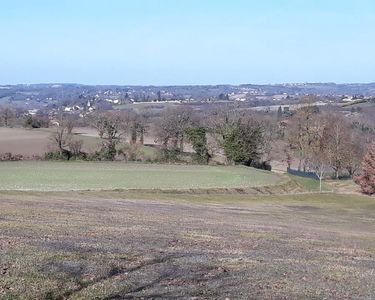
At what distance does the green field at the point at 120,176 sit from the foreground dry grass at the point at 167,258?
26924 millimetres

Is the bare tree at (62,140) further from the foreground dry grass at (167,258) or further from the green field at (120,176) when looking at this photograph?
the foreground dry grass at (167,258)

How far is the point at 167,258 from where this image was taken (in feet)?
54.6

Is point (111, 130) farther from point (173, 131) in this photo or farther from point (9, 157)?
point (9, 157)

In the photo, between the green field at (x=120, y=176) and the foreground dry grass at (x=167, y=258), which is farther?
the green field at (x=120, y=176)

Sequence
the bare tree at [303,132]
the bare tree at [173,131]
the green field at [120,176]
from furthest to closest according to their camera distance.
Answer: the bare tree at [303,132] < the bare tree at [173,131] < the green field at [120,176]

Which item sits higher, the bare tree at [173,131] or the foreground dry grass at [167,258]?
the foreground dry grass at [167,258]

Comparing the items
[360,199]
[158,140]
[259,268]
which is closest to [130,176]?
[360,199]

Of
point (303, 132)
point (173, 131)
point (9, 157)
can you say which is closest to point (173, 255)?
point (9, 157)

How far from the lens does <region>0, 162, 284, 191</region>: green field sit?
56.3 metres

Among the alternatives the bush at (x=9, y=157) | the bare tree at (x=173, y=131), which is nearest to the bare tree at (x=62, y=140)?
the bush at (x=9, y=157)

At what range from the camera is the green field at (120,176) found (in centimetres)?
5634

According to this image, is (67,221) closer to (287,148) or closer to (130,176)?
(130,176)

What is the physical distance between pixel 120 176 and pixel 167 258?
49737 mm

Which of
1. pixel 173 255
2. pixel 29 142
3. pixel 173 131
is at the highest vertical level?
pixel 173 255
